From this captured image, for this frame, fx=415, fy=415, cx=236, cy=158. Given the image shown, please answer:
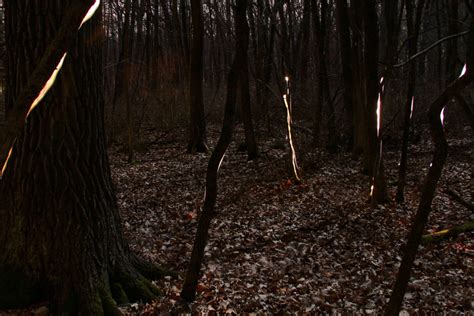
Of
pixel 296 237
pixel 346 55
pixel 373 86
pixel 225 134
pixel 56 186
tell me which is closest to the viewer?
pixel 56 186

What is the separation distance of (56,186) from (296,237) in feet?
12.5

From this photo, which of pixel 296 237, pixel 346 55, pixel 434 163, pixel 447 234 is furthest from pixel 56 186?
pixel 346 55

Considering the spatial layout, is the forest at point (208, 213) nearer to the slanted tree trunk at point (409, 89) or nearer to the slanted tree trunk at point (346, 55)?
the slanted tree trunk at point (409, 89)

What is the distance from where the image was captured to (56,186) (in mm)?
3490

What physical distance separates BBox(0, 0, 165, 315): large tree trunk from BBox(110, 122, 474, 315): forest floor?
2.15ft

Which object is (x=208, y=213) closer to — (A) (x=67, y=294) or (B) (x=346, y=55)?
(A) (x=67, y=294)

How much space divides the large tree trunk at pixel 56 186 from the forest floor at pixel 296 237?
66cm

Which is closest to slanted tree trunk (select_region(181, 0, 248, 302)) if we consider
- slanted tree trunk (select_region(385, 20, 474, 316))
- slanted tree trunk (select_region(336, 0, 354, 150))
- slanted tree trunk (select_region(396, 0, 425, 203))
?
slanted tree trunk (select_region(385, 20, 474, 316))

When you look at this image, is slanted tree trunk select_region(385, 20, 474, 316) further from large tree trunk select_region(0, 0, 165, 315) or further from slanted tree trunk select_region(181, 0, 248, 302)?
large tree trunk select_region(0, 0, 165, 315)

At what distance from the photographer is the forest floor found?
14.5ft

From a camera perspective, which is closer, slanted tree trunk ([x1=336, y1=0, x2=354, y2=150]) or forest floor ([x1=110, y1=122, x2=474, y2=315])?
forest floor ([x1=110, y1=122, x2=474, y2=315])

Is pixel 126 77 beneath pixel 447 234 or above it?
above

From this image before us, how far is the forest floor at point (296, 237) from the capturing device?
4410mm

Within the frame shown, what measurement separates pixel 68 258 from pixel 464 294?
4.06m
